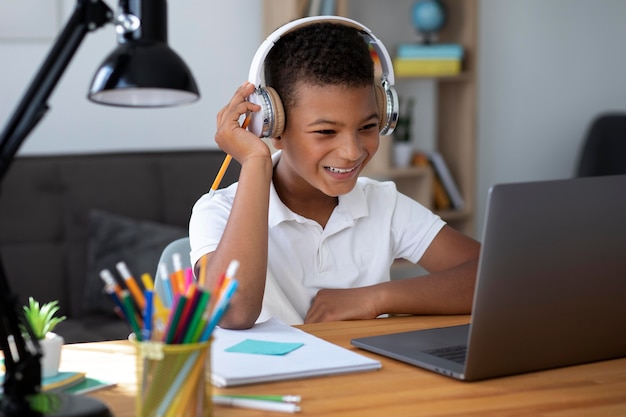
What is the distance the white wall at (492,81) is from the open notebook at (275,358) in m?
2.05

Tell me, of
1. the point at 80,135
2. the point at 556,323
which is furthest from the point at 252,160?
the point at 80,135

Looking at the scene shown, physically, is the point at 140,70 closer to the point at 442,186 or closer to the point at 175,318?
the point at 175,318

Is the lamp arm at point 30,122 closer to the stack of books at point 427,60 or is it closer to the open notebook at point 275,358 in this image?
the open notebook at point 275,358

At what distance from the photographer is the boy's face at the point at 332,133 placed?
164 cm

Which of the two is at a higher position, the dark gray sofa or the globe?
the globe

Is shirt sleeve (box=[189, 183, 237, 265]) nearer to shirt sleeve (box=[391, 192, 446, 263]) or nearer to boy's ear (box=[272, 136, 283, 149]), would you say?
boy's ear (box=[272, 136, 283, 149])

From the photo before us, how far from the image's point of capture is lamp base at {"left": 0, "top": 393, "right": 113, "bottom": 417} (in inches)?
35.3

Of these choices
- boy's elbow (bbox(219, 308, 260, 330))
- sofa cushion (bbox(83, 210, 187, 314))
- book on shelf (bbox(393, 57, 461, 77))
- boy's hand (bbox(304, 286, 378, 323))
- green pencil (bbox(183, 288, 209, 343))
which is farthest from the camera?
book on shelf (bbox(393, 57, 461, 77))

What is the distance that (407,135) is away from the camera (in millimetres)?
3717

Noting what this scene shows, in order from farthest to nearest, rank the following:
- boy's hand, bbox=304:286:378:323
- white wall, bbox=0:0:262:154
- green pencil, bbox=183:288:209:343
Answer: white wall, bbox=0:0:262:154 < boy's hand, bbox=304:286:378:323 < green pencil, bbox=183:288:209:343

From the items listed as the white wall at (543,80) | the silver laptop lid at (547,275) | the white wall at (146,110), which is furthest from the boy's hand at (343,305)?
the white wall at (543,80)

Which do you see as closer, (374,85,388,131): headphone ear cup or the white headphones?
the white headphones

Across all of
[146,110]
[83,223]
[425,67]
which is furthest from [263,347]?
[425,67]

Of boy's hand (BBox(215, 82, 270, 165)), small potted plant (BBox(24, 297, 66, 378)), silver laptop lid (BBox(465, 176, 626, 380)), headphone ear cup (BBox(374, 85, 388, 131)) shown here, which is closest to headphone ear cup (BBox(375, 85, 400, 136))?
headphone ear cup (BBox(374, 85, 388, 131))
